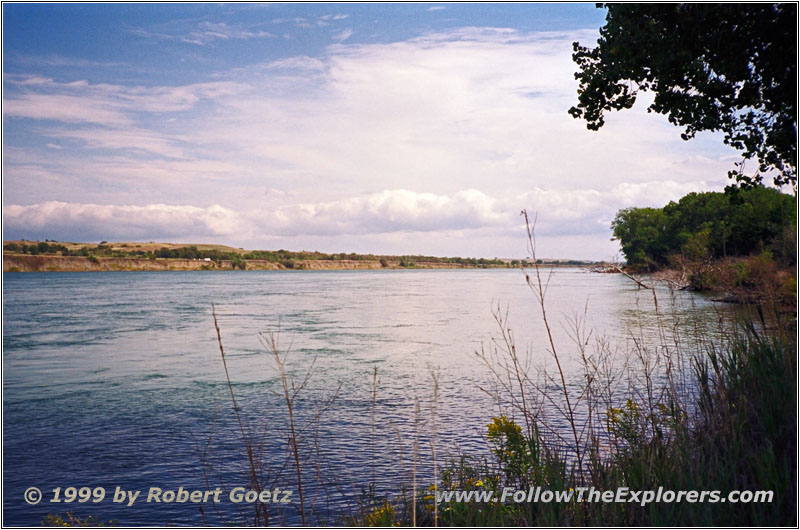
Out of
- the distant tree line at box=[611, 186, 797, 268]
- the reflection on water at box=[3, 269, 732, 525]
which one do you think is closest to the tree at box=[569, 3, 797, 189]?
the reflection on water at box=[3, 269, 732, 525]

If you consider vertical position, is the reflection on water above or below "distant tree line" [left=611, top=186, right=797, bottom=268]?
below

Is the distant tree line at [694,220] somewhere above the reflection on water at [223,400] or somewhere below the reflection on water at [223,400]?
above

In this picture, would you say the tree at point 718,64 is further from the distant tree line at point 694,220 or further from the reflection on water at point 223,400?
the distant tree line at point 694,220

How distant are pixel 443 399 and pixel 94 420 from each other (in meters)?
6.80

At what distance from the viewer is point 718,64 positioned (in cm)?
952

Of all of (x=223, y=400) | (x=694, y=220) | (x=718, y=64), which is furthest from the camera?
(x=694, y=220)

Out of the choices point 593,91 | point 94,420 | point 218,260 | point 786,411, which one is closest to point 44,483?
point 94,420

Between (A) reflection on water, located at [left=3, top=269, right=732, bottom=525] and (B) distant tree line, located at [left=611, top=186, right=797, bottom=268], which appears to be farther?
(B) distant tree line, located at [left=611, top=186, right=797, bottom=268]

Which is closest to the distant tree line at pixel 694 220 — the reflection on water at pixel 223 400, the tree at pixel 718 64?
the reflection on water at pixel 223 400

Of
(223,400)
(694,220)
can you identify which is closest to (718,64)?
(223,400)

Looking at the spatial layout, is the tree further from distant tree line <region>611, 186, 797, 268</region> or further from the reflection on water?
distant tree line <region>611, 186, 797, 268</region>

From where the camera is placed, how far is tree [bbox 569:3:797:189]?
29.6 ft

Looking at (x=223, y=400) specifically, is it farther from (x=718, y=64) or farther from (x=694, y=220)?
(x=694, y=220)

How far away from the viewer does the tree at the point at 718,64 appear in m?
9.02
